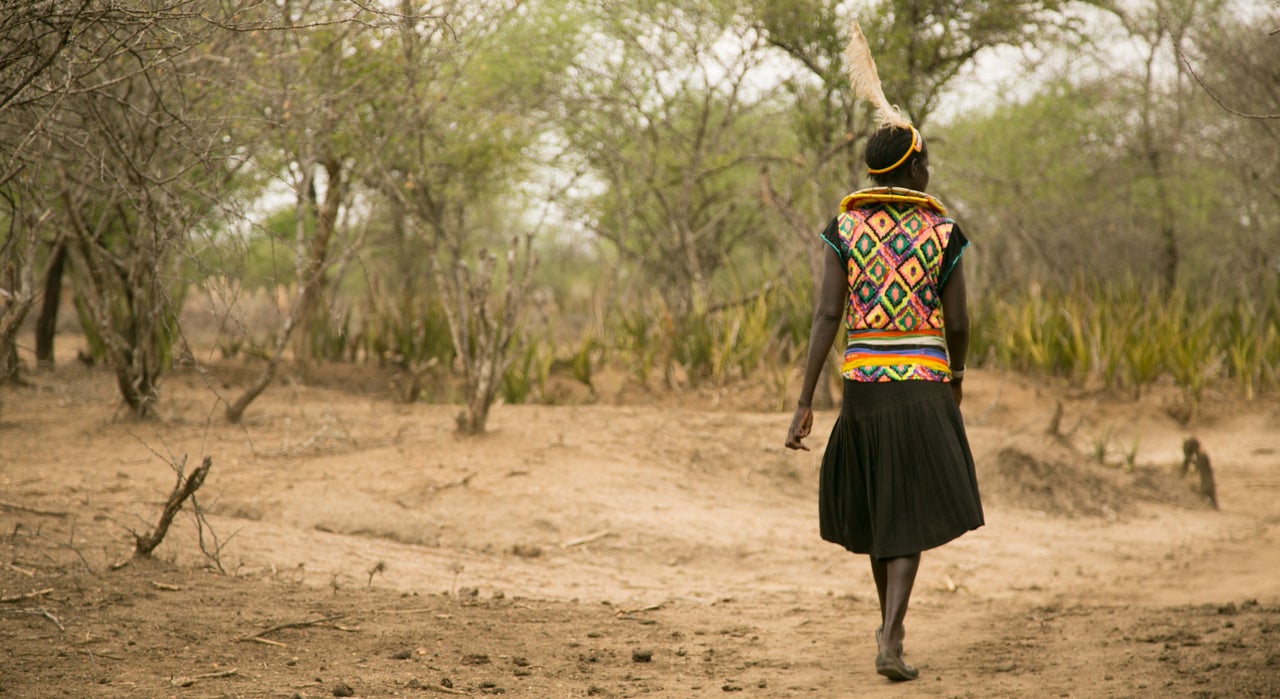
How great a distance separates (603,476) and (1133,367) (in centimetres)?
632

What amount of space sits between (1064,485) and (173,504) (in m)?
6.03

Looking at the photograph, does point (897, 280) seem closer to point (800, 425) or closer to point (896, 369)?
point (896, 369)

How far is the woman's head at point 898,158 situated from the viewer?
3490 millimetres

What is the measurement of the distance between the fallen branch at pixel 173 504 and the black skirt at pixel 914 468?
2239mm

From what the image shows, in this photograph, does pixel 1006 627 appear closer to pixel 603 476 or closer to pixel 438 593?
pixel 438 593

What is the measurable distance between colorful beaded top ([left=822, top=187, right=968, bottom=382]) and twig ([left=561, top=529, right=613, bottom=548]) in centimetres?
289

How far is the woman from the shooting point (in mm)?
3438

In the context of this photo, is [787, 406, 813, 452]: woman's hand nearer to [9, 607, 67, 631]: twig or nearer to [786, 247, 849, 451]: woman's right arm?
[786, 247, 849, 451]: woman's right arm

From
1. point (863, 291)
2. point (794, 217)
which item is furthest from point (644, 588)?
point (794, 217)

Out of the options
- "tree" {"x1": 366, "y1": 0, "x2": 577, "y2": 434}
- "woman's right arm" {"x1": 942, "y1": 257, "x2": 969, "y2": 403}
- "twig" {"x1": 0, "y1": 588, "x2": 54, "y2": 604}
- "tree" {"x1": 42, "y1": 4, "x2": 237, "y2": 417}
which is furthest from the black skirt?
"twig" {"x1": 0, "y1": 588, "x2": 54, "y2": 604}

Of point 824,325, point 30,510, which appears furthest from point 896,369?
point 30,510

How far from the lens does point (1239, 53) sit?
12.3 metres

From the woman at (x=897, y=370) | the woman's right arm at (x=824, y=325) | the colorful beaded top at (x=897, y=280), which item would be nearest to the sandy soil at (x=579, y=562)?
the woman at (x=897, y=370)

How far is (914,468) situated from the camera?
3.46 m
